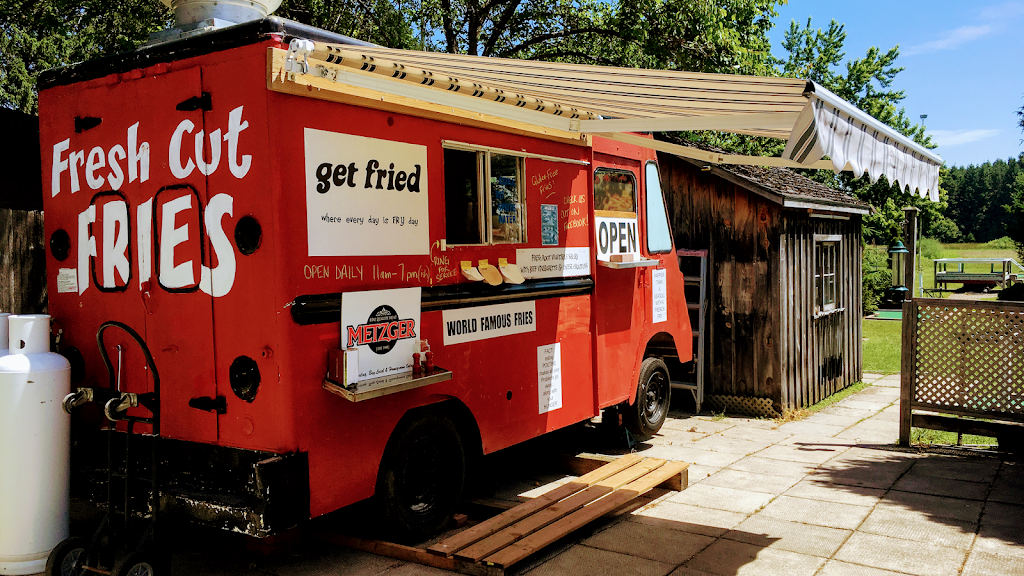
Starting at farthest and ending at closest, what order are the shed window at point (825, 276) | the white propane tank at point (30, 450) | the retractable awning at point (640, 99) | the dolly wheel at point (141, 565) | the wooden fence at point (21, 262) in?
the shed window at point (825, 276) → the wooden fence at point (21, 262) → the white propane tank at point (30, 450) → the retractable awning at point (640, 99) → the dolly wheel at point (141, 565)

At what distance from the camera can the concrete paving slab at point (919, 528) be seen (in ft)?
15.3

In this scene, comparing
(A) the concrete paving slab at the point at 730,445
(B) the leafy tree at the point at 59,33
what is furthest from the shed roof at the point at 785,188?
(B) the leafy tree at the point at 59,33

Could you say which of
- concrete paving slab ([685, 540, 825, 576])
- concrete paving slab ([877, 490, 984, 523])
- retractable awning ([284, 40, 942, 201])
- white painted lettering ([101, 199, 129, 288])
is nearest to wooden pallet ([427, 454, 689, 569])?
concrete paving slab ([685, 540, 825, 576])

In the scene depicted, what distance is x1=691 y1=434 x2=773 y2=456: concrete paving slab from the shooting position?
717cm

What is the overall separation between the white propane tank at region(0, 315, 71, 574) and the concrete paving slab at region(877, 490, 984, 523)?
515 cm

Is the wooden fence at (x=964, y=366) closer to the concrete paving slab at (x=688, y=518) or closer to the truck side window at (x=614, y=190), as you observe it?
the truck side window at (x=614, y=190)

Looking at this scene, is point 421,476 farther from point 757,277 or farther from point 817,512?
point 757,277

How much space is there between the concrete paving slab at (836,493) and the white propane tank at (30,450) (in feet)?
15.7

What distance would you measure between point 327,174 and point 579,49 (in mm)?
14889

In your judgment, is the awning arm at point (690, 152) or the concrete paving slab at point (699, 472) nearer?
the concrete paving slab at point (699, 472)

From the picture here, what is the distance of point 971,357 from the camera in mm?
6773

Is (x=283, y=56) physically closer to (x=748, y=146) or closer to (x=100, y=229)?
(x=100, y=229)

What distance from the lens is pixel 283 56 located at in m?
3.67

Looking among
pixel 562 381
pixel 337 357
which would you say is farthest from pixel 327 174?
pixel 562 381
